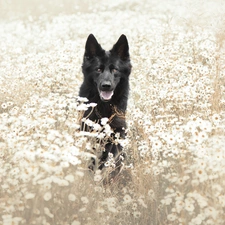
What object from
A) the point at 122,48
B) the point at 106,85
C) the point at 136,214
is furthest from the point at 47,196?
the point at 122,48

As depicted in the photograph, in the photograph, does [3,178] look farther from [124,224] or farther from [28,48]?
[28,48]

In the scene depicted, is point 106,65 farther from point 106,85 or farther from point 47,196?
point 47,196

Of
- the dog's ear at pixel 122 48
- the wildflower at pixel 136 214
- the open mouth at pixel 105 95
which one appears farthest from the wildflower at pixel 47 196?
the dog's ear at pixel 122 48

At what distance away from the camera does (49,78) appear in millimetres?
6184

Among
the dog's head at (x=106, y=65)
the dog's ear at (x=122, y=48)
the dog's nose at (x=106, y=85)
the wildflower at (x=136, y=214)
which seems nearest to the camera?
the wildflower at (x=136, y=214)

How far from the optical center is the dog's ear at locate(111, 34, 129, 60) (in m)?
5.20

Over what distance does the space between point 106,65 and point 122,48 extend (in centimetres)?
35

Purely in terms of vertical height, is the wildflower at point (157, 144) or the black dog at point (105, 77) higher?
the black dog at point (105, 77)

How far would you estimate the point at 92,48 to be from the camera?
5.20 metres

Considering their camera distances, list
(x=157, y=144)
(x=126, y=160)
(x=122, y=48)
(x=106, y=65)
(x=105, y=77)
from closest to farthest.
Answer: (x=157, y=144) < (x=126, y=160) < (x=105, y=77) < (x=106, y=65) < (x=122, y=48)

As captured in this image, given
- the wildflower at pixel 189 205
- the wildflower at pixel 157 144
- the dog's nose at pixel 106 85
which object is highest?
the dog's nose at pixel 106 85

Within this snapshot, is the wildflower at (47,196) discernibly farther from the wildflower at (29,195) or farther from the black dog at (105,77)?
the black dog at (105,77)

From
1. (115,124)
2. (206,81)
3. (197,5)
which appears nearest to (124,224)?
(115,124)

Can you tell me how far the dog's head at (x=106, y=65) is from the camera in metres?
5.05
